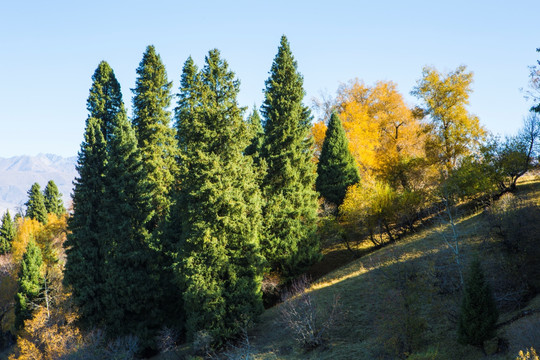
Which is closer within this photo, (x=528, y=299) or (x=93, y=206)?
(x=528, y=299)

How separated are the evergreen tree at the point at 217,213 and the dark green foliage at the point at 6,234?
48.7m

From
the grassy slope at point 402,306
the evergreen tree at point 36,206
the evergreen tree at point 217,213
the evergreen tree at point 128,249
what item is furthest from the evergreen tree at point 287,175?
the evergreen tree at point 36,206

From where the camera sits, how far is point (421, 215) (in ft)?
99.8

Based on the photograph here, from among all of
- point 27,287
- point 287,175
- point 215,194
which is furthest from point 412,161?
point 27,287

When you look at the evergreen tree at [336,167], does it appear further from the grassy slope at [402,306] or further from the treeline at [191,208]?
the grassy slope at [402,306]

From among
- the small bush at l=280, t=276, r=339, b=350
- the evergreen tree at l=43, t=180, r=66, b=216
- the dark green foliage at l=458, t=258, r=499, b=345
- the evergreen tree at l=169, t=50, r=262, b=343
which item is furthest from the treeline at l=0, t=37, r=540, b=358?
the evergreen tree at l=43, t=180, r=66, b=216

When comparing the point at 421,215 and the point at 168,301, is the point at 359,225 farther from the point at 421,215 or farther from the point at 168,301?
the point at 168,301

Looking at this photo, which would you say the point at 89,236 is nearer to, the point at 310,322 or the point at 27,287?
the point at 27,287

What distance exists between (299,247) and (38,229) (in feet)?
130

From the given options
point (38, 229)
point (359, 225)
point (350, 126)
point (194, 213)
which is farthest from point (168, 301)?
point (38, 229)

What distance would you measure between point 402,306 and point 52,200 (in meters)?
63.0

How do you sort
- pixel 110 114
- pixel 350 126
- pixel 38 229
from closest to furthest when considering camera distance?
pixel 110 114, pixel 350 126, pixel 38 229

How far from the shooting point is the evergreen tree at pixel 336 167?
3356 cm

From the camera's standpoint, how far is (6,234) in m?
Answer: 58.2
